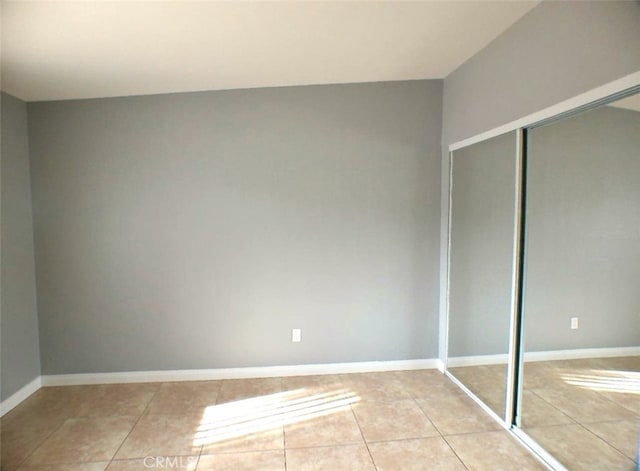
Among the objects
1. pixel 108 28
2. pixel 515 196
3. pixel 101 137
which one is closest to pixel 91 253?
pixel 101 137

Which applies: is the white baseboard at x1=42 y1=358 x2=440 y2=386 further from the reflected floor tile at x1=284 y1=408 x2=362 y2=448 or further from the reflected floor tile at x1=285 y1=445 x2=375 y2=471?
the reflected floor tile at x1=285 y1=445 x2=375 y2=471

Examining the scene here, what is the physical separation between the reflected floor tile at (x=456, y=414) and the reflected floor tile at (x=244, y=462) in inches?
43.7

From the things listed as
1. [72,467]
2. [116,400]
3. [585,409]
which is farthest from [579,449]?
[116,400]

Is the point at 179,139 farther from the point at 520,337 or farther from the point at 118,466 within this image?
the point at 520,337

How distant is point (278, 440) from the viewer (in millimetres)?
Answer: 2326

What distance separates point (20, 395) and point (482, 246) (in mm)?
3822

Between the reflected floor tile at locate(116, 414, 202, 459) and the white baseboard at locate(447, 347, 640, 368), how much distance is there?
83.4 inches

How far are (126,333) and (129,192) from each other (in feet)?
4.02

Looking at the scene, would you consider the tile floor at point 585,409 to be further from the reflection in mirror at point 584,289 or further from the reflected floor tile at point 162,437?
the reflected floor tile at point 162,437

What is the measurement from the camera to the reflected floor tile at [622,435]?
1.70 meters

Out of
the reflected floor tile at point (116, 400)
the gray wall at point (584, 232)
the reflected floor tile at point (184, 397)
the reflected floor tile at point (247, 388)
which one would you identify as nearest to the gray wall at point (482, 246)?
the gray wall at point (584, 232)

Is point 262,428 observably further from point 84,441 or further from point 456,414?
point 456,414

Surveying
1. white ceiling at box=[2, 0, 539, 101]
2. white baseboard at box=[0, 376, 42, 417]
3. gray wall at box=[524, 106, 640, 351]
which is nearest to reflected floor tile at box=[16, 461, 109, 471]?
white baseboard at box=[0, 376, 42, 417]

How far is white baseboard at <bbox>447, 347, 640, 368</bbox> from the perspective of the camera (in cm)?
174
